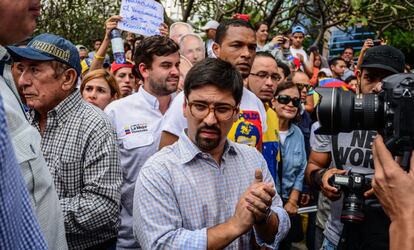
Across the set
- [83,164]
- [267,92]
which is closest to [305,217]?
[267,92]

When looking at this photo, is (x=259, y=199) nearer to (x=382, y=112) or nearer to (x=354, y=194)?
(x=382, y=112)

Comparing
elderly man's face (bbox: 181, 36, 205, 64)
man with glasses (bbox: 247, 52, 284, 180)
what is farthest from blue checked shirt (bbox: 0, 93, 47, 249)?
elderly man's face (bbox: 181, 36, 205, 64)

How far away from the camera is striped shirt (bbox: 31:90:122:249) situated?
2193 mm

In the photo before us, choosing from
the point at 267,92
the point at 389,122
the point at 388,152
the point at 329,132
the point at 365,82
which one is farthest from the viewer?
the point at 267,92

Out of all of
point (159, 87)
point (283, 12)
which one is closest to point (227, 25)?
point (159, 87)

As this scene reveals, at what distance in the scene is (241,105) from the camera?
307 cm

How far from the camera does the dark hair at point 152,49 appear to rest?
3.34 meters

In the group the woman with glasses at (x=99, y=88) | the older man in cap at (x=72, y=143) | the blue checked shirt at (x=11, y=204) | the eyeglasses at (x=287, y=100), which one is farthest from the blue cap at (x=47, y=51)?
the eyeglasses at (x=287, y=100)

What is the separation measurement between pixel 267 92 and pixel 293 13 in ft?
18.3

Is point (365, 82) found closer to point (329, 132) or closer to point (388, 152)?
point (329, 132)

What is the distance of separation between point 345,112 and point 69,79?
4.69 ft

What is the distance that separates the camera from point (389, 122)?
1.60m

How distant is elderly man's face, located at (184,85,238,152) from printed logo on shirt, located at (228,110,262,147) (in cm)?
79

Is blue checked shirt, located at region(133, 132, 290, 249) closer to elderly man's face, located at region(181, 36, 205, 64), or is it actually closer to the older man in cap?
the older man in cap
